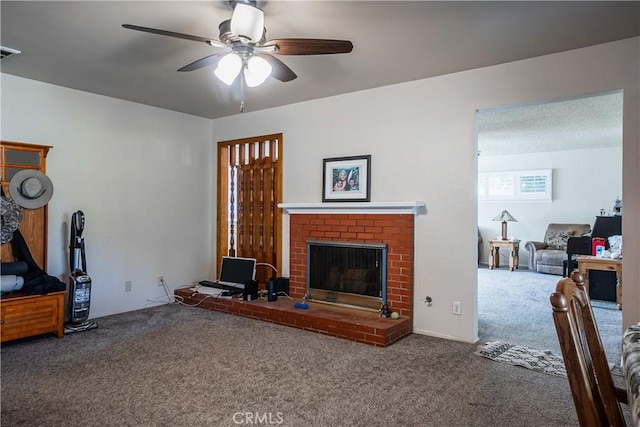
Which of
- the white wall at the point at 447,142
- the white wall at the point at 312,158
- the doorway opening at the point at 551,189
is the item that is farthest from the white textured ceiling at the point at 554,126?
the white wall at the point at 312,158

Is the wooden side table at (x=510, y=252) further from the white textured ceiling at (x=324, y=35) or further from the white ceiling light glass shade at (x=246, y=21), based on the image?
the white ceiling light glass shade at (x=246, y=21)

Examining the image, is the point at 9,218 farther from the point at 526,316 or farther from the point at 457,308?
the point at 526,316

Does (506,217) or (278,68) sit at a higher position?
(278,68)

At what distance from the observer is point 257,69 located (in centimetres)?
255

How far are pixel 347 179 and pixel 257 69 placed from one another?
198 cm

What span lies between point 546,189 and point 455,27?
6.77 m

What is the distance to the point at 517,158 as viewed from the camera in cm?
872

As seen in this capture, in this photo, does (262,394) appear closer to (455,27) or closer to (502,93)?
(455,27)

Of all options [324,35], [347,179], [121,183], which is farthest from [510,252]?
[121,183]

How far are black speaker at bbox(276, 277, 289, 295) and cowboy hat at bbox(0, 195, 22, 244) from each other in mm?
2546

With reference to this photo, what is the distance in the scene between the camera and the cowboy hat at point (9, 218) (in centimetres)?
346

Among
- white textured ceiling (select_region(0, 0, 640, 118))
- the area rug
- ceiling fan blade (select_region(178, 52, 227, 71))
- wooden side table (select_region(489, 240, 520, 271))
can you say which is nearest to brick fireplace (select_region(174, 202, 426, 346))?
the area rug

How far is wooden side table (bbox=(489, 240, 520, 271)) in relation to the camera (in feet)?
26.7

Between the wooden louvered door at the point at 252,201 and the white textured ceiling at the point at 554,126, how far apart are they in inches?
97.0
